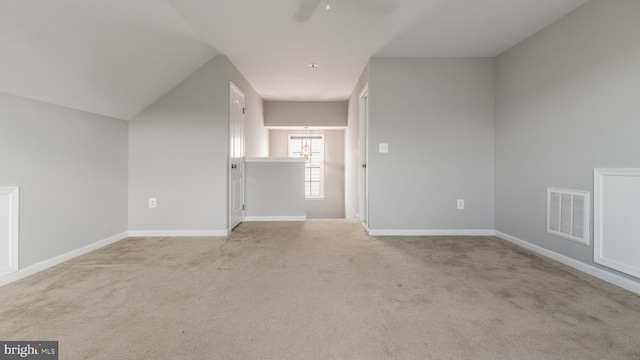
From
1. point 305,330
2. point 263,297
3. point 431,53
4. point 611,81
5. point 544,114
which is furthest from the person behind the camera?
point 431,53

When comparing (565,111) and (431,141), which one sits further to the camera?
(431,141)

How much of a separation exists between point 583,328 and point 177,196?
12.5ft

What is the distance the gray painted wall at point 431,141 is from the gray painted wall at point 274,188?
147 centimetres

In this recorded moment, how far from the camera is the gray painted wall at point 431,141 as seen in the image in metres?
3.72

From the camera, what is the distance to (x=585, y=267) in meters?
2.46

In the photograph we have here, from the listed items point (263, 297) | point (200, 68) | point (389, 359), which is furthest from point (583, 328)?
point (200, 68)

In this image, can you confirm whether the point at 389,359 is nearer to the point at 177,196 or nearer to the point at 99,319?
the point at 99,319

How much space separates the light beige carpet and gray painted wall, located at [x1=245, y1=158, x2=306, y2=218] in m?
1.83

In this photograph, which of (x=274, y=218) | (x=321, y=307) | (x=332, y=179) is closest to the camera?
(x=321, y=307)

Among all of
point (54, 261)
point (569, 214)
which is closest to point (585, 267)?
point (569, 214)

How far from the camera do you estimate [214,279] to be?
2285 millimetres

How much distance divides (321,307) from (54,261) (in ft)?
7.92

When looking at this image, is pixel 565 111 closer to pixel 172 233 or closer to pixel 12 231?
pixel 172 233

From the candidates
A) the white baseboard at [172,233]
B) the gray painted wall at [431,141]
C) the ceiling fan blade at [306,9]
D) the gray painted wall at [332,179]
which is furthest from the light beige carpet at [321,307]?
the gray painted wall at [332,179]
